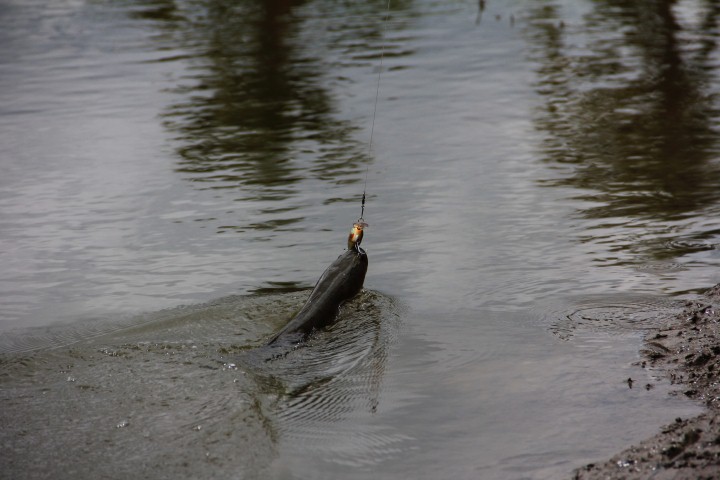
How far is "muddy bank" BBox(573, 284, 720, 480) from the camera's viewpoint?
→ 4496 millimetres

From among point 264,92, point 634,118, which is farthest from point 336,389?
point 264,92

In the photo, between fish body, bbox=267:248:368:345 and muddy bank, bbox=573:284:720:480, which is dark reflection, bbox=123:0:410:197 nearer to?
fish body, bbox=267:248:368:345

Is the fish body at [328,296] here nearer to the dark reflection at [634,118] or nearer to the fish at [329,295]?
the fish at [329,295]

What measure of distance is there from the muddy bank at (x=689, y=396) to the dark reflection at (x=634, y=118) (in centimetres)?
183

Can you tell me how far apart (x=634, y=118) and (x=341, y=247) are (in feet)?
20.2

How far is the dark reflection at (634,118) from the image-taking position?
9.73 meters

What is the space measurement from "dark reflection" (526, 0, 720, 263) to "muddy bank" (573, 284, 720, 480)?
6.01ft

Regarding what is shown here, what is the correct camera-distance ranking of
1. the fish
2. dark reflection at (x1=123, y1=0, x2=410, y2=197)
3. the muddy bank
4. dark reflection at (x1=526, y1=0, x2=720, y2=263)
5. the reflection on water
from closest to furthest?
the muddy bank, the fish, dark reflection at (x1=526, y1=0, x2=720, y2=263), the reflection on water, dark reflection at (x1=123, y1=0, x2=410, y2=197)

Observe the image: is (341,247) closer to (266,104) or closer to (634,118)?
(634,118)

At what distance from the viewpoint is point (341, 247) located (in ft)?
29.6

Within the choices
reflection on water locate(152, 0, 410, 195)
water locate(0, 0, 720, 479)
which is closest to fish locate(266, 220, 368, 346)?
water locate(0, 0, 720, 479)

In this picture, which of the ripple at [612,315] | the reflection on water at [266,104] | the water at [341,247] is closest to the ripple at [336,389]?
the water at [341,247]

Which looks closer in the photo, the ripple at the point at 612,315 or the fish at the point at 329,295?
the fish at the point at 329,295

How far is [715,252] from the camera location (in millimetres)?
8367
